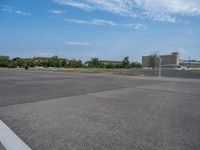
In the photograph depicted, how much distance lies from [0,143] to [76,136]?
4.85ft

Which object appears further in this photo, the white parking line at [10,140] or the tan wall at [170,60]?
the tan wall at [170,60]

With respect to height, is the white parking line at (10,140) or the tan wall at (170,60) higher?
the tan wall at (170,60)

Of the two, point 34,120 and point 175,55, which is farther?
point 175,55

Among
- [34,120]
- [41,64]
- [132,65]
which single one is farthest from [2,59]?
[34,120]

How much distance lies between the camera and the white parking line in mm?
4447

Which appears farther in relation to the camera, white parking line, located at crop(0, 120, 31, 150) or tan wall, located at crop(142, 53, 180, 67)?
tan wall, located at crop(142, 53, 180, 67)

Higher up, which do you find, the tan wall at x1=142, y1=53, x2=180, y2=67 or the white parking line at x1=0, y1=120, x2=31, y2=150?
the tan wall at x1=142, y1=53, x2=180, y2=67

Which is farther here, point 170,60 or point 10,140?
point 170,60

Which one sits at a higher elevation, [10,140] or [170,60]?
[170,60]

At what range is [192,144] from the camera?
4.79 m

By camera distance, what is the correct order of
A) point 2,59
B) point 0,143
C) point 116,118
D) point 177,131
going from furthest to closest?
point 2,59 → point 116,118 → point 177,131 → point 0,143

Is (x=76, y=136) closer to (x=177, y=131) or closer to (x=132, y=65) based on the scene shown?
(x=177, y=131)

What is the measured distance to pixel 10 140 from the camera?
484 centimetres

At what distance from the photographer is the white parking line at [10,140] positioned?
14.6 ft
